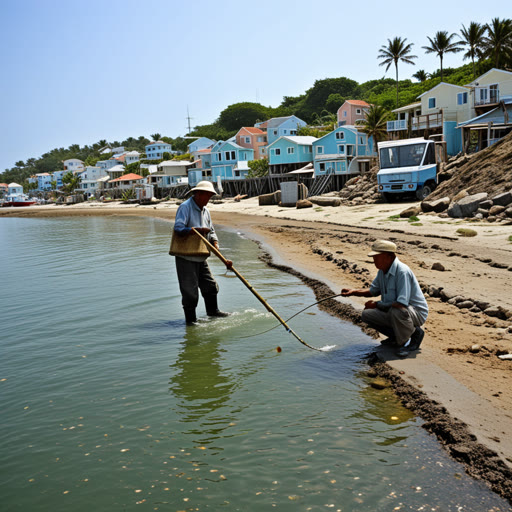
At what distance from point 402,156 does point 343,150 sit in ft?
76.0

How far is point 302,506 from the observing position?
3.59 m

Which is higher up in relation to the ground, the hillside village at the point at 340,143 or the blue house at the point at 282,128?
the blue house at the point at 282,128

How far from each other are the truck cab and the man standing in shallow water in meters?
19.8

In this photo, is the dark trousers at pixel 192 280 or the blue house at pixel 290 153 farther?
the blue house at pixel 290 153

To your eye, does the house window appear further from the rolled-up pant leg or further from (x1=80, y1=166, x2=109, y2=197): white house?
(x1=80, y1=166, x2=109, y2=197): white house

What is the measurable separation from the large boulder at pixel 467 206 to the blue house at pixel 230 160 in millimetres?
49636

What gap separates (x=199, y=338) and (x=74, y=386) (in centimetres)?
219

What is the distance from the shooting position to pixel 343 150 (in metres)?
49.5

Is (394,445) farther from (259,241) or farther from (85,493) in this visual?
(259,241)

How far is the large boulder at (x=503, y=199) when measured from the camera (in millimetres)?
17391

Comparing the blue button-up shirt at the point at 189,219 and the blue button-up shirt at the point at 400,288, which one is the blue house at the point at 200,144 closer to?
the blue button-up shirt at the point at 189,219

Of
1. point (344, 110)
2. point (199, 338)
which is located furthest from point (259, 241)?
point (344, 110)

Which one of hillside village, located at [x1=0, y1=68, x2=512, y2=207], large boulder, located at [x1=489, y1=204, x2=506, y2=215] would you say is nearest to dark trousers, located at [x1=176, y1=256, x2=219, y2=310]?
large boulder, located at [x1=489, y1=204, x2=506, y2=215]

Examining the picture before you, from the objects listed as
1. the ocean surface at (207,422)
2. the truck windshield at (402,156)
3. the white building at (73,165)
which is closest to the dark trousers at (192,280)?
the ocean surface at (207,422)
